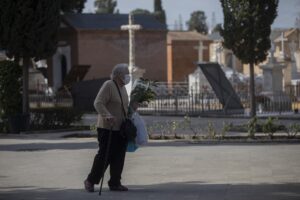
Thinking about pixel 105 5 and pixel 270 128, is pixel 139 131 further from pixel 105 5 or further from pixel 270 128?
pixel 105 5

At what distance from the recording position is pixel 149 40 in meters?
57.1

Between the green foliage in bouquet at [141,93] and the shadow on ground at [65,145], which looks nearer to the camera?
the green foliage in bouquet at [141,93]

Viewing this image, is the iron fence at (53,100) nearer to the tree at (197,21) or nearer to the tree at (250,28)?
the tree at (250,28)

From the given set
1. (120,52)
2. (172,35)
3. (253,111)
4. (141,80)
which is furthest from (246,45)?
(172,35)

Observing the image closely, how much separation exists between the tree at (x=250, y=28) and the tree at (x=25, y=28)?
5527mm

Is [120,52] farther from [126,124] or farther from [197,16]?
[197,16]

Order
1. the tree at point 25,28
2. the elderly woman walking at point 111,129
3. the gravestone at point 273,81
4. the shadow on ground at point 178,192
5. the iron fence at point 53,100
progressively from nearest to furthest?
the shadow on ground at point 178,192
the elderly woman walking at point 111,129
the tree at point 25,28
the iron fence at point 53,100
the gravestone at point 273,81

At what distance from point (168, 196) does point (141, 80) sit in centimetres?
211

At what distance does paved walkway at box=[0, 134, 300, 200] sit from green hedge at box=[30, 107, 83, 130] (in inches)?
182

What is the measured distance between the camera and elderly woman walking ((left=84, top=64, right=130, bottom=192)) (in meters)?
9.84

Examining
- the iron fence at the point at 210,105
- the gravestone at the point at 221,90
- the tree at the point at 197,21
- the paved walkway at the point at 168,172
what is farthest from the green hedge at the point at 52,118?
the tree at the point at 197,21

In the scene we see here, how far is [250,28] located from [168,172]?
33.4 ft

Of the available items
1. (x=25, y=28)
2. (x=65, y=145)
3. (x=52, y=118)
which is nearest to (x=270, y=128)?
(x=65, y=145)

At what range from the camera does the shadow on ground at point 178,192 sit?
934cm
